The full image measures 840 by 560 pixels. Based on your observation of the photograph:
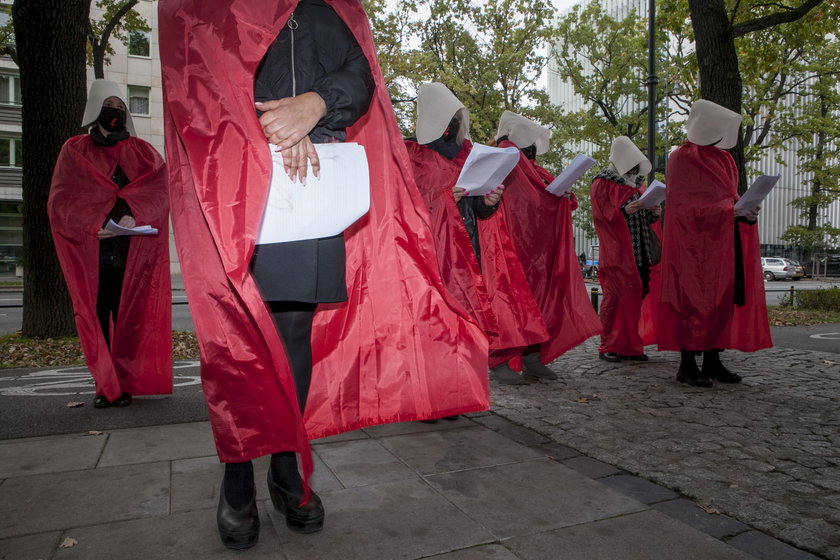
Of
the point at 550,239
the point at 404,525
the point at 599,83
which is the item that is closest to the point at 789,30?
the point at 550,239

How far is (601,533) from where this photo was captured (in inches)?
92.3

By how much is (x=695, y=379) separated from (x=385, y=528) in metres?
3.53

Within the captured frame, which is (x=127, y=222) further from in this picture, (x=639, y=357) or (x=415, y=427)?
(x=639, y=357)

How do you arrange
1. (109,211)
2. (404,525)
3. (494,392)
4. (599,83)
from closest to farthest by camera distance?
(404,525)
(109,211)
(494,392)
(599,83)

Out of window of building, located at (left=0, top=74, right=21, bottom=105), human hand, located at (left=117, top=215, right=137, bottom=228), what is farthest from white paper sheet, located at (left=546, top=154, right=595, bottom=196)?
window of building, located at (left=0, top=74, right=21, bottom=105)

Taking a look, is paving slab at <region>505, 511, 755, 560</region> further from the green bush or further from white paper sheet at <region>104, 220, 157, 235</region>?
the green bush

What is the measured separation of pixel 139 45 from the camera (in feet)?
92.5

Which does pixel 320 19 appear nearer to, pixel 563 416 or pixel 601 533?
pixel 601 533

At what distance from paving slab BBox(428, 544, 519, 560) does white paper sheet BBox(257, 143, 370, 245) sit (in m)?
1.12

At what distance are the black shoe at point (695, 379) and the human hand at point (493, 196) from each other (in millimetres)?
2106

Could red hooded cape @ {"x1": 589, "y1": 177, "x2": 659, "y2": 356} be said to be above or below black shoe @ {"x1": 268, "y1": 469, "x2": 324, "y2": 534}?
above

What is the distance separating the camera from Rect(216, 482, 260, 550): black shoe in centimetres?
220

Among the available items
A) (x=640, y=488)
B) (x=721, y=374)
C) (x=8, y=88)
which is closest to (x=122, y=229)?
(x=640, y=488)

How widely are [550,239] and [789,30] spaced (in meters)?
10.2
